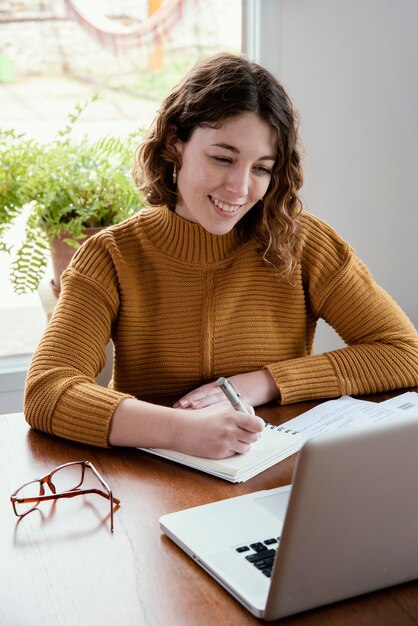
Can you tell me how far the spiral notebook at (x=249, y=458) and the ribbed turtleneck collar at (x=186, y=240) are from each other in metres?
0.47

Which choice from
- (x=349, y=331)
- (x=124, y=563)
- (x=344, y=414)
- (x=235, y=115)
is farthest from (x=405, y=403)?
(x=124, y=563)

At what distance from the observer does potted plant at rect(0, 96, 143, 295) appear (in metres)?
2.56

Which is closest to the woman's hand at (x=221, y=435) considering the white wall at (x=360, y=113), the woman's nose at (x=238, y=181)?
the woman's nose at (x=238, y=181)

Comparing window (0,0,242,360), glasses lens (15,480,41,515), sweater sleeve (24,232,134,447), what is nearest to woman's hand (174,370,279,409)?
sweater sleeve (24,232,134,447)

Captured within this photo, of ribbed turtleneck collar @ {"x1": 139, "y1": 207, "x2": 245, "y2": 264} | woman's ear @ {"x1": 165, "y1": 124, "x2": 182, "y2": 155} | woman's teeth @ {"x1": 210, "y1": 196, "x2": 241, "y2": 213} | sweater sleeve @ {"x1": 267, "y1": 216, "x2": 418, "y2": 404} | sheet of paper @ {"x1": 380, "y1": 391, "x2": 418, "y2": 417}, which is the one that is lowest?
sheet of paper @ {"x1": 380, "y1": 391, "x2": 418, "y2": 417}

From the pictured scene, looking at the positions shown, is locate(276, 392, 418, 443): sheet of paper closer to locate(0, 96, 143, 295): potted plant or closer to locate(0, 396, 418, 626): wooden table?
locate(0, 396, 418, 626): wooden table

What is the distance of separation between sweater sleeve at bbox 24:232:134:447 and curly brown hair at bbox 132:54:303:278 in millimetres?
217

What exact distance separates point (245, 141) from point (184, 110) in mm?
156

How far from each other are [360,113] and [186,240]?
3.71 ft

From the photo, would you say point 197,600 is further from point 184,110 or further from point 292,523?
point 184,110

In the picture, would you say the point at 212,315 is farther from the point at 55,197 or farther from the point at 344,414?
the point at 55,197

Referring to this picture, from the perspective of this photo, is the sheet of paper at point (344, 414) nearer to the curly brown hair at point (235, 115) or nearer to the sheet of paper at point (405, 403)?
the sheet of paper at point (405, 403)

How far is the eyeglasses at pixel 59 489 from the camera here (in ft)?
3.89

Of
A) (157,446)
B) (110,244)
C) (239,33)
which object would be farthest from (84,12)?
(157,446)
